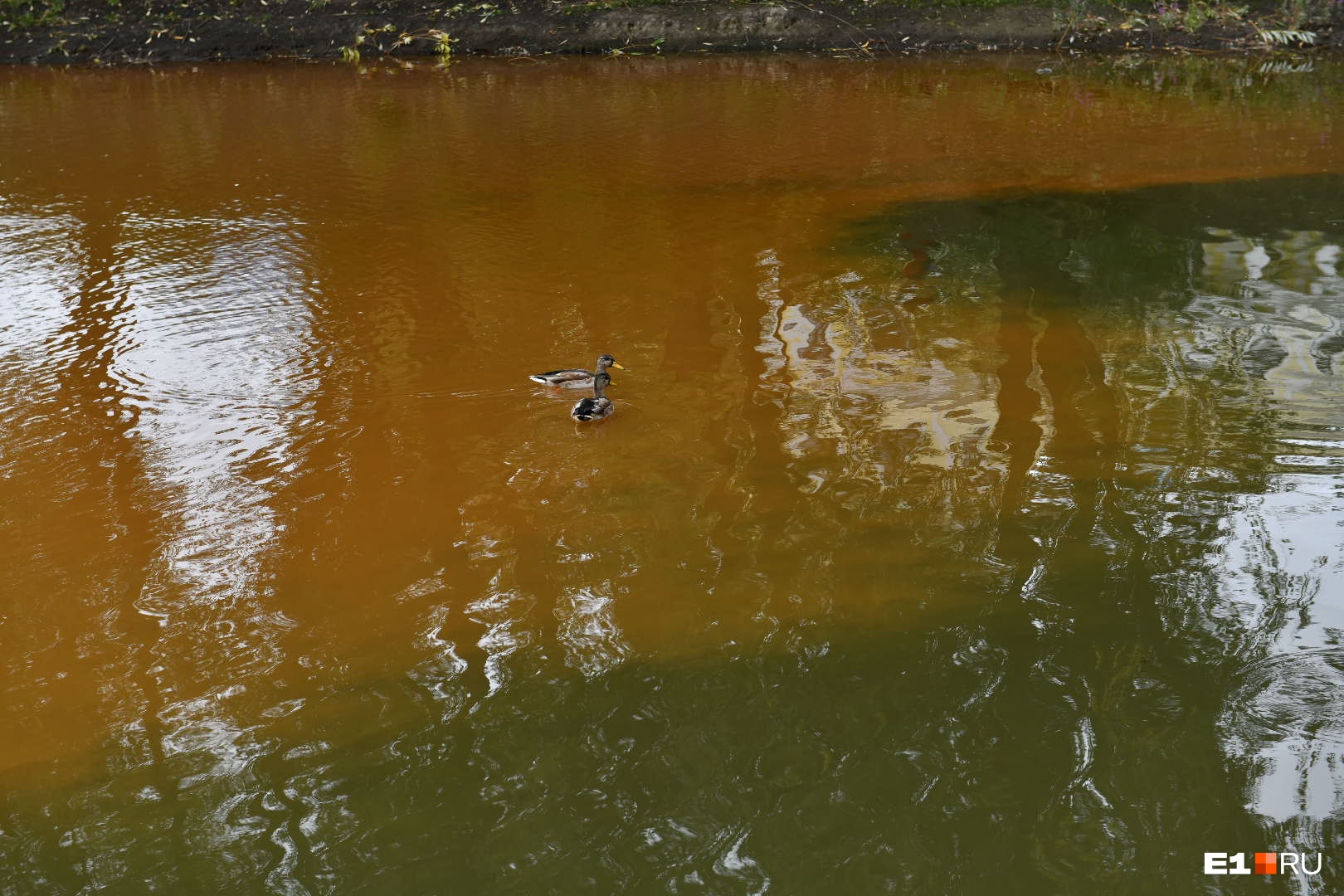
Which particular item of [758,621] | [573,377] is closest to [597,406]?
[573,377]

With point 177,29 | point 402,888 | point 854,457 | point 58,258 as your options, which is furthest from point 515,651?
point 177,29

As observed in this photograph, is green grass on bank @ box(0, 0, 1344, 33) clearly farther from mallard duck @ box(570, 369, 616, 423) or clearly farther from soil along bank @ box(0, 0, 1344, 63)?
mallard duck @ box(570, 369, 616, 423)

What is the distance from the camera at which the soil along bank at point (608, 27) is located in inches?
832

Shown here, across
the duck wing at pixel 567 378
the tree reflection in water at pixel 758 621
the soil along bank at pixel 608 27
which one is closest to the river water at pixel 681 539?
the tree reflection in water at pixel 758 621

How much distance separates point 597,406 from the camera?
7375mm

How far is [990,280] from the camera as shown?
1001 cm

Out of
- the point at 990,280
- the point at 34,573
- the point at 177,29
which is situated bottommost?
the point at 34,573

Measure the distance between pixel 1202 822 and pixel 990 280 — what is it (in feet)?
20.5

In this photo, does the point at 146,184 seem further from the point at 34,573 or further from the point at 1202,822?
the point at 1202,822

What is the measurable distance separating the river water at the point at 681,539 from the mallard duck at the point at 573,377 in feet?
0.40

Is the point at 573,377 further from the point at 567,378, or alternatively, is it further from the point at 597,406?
the point at 597,406

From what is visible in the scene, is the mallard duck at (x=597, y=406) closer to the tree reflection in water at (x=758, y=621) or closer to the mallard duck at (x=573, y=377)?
the mallard duck at (x=573, y=377)

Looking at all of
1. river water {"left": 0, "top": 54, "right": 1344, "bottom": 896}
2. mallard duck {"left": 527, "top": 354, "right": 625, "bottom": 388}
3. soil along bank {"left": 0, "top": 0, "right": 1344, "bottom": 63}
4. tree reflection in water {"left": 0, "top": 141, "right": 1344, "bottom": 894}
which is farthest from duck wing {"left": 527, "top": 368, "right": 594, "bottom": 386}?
soil along bank {"left": 0, "top": 0, "right": 1344, "bottom": 63}

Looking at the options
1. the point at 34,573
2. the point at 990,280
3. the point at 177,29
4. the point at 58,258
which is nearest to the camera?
the point at 34,573
